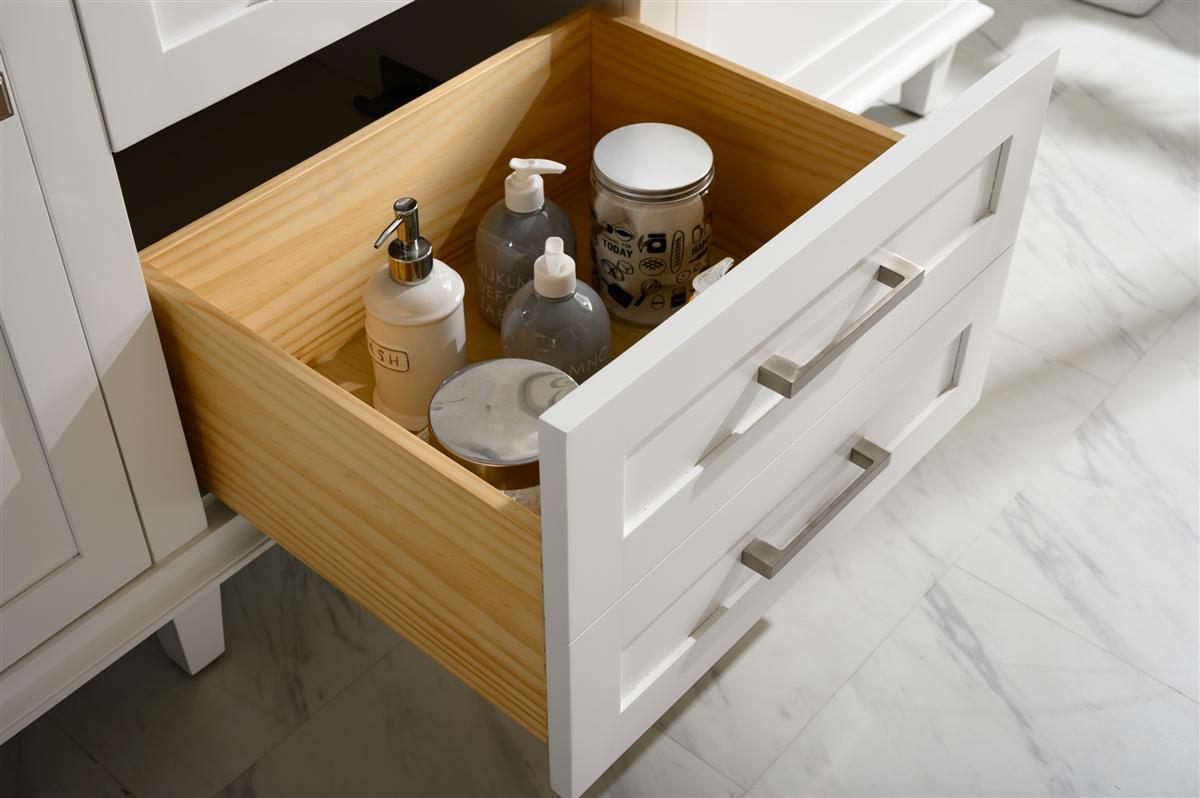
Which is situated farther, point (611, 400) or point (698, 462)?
point (698, 462)

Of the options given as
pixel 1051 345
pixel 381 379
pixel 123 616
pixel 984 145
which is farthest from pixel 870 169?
pixel 1051 345

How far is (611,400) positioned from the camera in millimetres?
599

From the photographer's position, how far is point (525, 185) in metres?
0.91

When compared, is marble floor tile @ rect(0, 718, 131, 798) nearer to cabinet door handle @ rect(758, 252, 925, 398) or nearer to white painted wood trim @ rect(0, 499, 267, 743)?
white painted wood trim @ rect(0, 499, 267, 743)

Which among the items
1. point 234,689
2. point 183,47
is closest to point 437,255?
point 183,47

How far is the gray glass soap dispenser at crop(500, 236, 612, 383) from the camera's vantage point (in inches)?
33.9

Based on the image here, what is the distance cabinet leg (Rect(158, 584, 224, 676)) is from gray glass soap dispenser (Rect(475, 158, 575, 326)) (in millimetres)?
356

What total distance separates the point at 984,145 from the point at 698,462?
291mm

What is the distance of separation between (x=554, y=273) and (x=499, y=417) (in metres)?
0.12

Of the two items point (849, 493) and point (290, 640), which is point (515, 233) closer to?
point (849, 493)

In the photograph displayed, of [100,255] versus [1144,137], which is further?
[1144,137]

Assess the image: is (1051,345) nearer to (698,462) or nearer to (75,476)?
(698,462)

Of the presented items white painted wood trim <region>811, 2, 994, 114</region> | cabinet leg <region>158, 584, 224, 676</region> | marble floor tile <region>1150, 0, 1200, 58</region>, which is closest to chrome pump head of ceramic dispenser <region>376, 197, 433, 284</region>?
cabinet leg <region>158, 584, 224, 676</region>

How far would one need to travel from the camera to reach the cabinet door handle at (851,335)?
73cm
